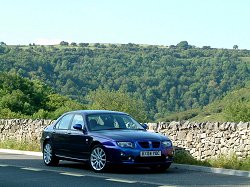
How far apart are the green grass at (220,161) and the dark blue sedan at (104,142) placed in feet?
4.17

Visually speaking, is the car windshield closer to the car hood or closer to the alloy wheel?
the car hood

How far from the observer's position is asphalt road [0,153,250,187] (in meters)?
14.2

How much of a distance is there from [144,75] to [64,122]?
517ft

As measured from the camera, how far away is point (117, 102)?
141625 mm

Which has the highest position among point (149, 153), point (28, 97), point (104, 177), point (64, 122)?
point (28, 97)

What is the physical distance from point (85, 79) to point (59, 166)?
153 m

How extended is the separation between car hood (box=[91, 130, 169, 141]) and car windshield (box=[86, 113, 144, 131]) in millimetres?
412

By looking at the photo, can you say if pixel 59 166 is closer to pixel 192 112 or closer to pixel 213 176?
pixel 213 176

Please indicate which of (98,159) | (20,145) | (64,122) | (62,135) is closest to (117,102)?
(20,145)

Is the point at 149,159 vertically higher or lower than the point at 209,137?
lower

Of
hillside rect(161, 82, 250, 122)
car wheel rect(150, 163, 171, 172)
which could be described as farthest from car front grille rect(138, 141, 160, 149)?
hillside rect(161, 82, 250, 122)

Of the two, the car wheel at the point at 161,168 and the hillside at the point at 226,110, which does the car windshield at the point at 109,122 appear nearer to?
the car wheel at the point at 161,168

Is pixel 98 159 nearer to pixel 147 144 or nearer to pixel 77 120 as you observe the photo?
pixel 147 144

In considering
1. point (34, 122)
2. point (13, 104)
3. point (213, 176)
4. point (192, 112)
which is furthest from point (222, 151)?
point (192, 112)
